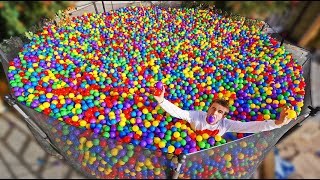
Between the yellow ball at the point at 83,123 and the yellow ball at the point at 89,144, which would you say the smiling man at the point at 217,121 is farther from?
the yellow ball at the point at 83,123

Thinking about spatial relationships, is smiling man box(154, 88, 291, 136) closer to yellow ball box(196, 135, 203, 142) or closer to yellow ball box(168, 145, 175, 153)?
yellow ball box(196, 135, 203, 142)

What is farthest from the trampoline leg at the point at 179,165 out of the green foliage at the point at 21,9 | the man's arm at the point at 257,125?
the green foliage at the point at 21,9

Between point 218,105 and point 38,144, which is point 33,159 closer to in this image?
point 38,144

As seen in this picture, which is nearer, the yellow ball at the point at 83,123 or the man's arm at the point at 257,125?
the man's arm at the point at 257,125

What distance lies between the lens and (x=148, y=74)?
421cm

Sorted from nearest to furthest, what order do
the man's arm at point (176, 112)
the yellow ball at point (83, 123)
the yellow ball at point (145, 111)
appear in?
the man's arm at point (176, 112), the yellow ball at point (83, 123), the yellow ball at point (145, 111)

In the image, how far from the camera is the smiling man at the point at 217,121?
289 centimetres

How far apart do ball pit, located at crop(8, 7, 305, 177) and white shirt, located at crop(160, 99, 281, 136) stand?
0.12 metres

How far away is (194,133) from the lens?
3.30 meters

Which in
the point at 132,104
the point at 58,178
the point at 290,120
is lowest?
the point at 58,178

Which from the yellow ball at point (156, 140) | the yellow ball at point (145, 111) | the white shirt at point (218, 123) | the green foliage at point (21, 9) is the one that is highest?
the green foliage at point (21, 9)

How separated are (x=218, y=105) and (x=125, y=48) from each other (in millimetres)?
2176

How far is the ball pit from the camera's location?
344 centimetres

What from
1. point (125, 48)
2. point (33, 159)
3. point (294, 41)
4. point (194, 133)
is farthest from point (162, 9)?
point (33, 159)
